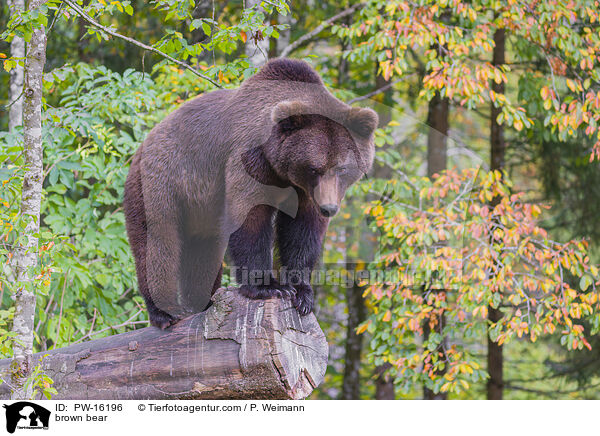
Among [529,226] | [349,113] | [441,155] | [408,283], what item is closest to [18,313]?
[349,113]

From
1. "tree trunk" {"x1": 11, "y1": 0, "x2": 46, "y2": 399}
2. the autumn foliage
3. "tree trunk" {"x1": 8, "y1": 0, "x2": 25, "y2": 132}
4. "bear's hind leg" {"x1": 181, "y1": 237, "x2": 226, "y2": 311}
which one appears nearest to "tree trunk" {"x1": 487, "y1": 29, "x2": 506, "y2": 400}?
the autumn foliage

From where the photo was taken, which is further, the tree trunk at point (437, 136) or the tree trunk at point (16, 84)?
the tree trunk at point (437, 136)

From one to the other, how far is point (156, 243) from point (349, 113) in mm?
1190

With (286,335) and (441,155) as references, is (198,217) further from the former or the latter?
(441,155)

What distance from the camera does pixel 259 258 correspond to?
2971mm

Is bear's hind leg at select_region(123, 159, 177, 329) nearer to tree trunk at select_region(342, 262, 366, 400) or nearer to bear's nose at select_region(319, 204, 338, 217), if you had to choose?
bear's nose at select_region(319, 204, 338, 217)

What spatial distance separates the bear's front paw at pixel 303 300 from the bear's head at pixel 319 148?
15.1 inches

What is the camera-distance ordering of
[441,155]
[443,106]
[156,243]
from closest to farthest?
[156,243] < [441,155] < [443,106]

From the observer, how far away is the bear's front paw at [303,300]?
287 cm

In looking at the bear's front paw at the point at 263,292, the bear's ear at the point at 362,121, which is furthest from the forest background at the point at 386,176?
the bear's front paw at the point at 263,292

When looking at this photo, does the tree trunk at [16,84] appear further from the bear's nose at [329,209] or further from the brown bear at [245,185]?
the bear's nose at [329,209]

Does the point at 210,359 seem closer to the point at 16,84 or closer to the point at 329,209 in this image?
the point at 329,209

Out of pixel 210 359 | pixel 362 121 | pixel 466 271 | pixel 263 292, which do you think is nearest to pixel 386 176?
pixel 466 271
